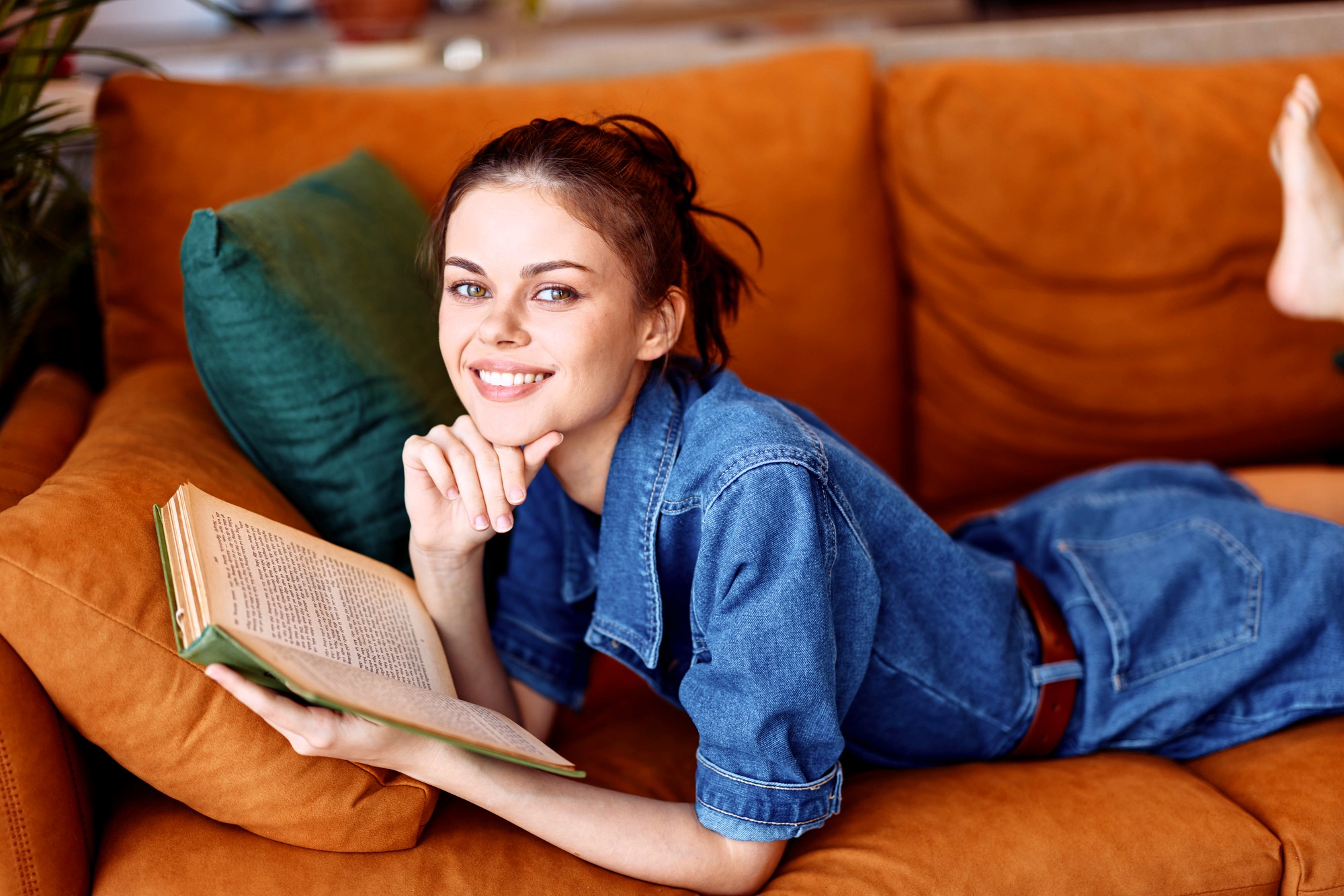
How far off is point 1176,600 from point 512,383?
Result: 741 mm

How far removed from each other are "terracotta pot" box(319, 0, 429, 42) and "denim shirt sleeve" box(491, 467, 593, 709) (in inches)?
61.0

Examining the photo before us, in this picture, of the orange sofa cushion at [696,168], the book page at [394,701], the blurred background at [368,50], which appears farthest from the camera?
the orange sofa cushion at [696,168]

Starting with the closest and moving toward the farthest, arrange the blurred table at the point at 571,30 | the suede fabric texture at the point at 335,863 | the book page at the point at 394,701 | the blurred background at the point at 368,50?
the book page at the point at 394,701 → the suede fabric texture at the point at 335,863 → the blurred background at the point at 368,50 → the blurred table at the point at 571,30

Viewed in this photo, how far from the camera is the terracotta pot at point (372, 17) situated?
2.26m

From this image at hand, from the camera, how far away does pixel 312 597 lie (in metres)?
0.83

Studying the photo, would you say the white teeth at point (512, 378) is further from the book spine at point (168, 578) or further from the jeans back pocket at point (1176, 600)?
the jeans back pocket at point (1176, 600)

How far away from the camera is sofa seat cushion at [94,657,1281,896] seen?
2.69 feet

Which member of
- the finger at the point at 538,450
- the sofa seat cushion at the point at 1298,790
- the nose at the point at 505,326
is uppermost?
the nose at the point at 505,326

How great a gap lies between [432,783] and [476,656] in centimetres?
19

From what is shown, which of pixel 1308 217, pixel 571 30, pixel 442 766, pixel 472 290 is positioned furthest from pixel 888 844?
pixel 571 30

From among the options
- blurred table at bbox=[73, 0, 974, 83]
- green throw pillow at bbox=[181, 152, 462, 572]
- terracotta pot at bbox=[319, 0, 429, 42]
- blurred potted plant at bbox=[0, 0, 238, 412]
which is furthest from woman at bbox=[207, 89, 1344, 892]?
blurred table at bbox=[73, 0, 974, 83]

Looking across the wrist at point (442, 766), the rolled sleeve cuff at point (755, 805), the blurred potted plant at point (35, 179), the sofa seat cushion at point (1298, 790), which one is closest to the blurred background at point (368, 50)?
the blurred potted plant at point (35, 179)

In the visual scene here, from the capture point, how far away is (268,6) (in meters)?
3.81

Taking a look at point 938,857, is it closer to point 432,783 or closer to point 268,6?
point 432,783
